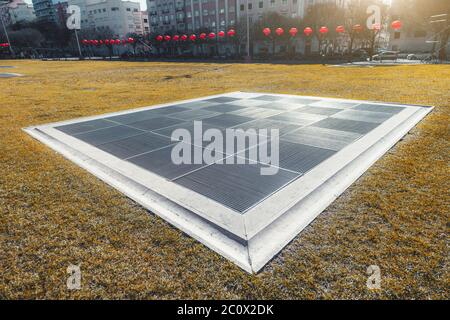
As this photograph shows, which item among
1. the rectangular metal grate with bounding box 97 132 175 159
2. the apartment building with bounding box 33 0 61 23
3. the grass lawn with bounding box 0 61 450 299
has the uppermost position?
the apartment building with bounding box 33 0 61 23

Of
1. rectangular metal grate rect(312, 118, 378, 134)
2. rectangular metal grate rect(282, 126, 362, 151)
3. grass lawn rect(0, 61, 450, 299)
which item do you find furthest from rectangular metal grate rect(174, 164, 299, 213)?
rectangular metal grate rect(312, 118, 378, 134)

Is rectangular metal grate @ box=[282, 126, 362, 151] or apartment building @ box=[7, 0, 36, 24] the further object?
apartment building @ box=[7, 0, 36, 24]

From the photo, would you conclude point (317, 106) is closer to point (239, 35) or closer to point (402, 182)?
point (402, 182)

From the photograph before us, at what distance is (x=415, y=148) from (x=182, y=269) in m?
5.79

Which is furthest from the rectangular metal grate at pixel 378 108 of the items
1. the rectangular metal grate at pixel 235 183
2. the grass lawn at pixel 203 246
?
the rectangular metal grate at pixel 235 183

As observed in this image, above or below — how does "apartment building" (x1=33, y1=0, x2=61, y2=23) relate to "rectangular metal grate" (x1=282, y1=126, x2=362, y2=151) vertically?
above

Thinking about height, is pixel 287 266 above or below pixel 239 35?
below

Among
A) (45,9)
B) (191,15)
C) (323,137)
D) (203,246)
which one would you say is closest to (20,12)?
(45,9)

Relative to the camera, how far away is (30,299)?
9.16 feet

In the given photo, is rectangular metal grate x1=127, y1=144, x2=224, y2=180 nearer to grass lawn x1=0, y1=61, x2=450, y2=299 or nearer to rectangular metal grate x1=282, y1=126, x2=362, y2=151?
grass lawn x1=0, y1=61, x2=450, y2=299

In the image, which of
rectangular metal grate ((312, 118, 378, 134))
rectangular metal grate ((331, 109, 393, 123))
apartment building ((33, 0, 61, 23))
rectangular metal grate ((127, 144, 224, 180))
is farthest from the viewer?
apartment building ((33, 0, 61, 23))

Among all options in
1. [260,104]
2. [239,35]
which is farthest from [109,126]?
[239,35]

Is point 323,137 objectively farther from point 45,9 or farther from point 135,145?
point 45,9

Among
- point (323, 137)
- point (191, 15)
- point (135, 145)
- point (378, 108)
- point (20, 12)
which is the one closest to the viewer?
point (135, 145)
